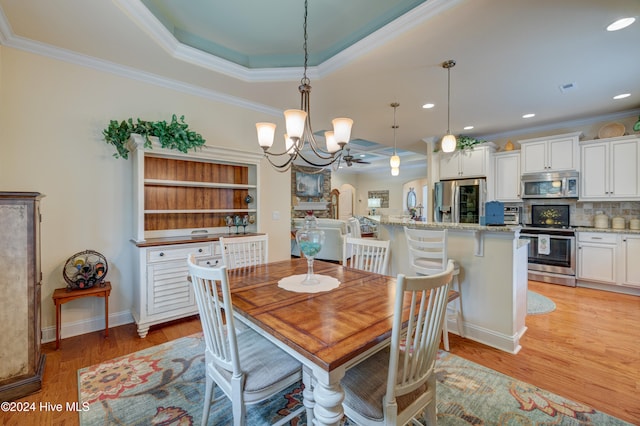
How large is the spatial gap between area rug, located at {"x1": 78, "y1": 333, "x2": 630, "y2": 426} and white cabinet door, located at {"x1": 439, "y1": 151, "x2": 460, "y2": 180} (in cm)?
422

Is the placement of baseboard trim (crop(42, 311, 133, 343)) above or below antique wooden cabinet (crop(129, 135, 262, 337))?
below

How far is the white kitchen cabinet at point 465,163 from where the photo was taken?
523 cm

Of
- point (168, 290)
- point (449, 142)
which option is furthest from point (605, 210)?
point (168, 290)

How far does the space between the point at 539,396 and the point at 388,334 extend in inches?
63.3

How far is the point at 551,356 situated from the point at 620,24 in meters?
2.80

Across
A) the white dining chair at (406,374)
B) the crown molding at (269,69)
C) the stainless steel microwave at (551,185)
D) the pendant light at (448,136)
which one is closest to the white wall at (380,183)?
the stainless steel microwave at (551,185)

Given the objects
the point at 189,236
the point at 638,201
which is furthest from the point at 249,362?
the point at 638,201

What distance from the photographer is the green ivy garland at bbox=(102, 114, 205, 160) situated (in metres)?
2.70

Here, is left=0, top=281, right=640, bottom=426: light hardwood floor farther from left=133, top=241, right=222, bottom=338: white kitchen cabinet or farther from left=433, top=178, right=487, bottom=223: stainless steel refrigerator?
left=433, top=178, right=487, bottom=223: stainless steel refrigerator

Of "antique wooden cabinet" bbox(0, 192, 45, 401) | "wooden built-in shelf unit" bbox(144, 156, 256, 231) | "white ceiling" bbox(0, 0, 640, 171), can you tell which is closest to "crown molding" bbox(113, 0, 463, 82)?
"white ceiling" bbox(0, 0, 640, 171)

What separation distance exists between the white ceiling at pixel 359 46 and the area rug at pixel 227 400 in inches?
108

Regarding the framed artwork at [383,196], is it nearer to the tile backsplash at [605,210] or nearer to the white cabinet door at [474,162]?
the white cabinet door at [474,162]

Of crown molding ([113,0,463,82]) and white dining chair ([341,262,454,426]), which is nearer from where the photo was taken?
white dining chair ([341,262,454,426])

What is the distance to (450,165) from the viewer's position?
222 inches
